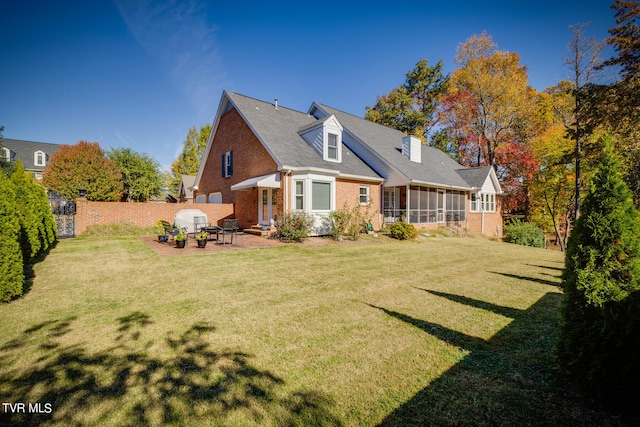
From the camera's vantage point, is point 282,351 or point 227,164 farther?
point 227,164

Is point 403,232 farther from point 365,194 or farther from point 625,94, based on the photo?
point 625,94

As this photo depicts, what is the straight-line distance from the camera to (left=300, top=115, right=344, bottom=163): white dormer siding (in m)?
16.6

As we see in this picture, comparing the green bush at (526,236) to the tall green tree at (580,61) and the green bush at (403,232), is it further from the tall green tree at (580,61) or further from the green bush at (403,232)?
the green bush at (403,232)

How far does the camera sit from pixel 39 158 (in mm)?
38781

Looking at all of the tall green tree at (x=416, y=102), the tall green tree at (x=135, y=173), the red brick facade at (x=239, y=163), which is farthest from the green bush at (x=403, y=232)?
the tall green tree at (x=135, y=173)

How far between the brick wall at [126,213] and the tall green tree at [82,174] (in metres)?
12.1

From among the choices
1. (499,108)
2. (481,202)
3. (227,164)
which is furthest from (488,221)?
(227,164)

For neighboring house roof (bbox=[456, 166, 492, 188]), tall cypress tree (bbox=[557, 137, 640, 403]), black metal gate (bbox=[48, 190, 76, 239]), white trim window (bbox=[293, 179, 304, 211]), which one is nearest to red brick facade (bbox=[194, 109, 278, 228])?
white trim window (bbox=[293, 179, 304, 211])

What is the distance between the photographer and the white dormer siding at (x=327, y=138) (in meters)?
16.6

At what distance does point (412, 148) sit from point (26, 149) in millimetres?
54580

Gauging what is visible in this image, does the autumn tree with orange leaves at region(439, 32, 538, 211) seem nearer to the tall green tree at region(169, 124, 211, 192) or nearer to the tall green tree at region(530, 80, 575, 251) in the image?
the tall green tree at region(530, 80, 575, 251)

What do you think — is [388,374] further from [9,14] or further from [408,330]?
[9,14]

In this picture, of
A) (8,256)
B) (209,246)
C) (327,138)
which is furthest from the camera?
(327,138)

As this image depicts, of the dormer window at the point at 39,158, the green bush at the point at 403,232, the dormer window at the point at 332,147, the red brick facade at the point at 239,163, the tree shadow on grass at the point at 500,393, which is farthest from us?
the dormer window at the point at 39,158
